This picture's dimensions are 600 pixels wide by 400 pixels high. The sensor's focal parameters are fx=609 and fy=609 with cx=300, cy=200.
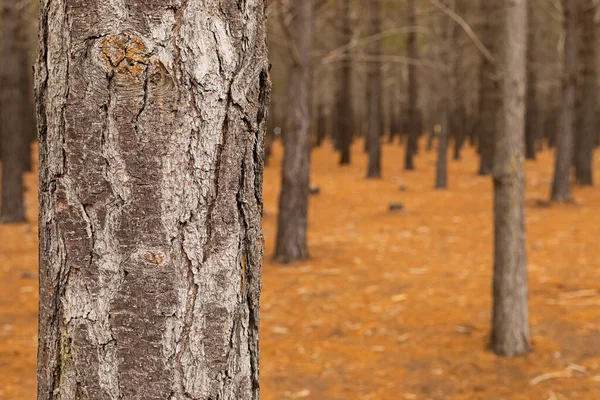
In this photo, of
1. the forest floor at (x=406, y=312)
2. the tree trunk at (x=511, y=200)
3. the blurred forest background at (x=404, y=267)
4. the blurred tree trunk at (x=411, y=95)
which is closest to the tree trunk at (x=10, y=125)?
the blurred forest background at (x=404, y=267)

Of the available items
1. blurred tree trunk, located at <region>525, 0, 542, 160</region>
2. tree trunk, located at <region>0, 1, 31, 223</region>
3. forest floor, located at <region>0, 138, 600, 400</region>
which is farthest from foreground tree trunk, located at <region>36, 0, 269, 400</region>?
blurred tree trunk, located at <region>525, 0, 542, 160</region>

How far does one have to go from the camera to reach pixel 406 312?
20.5 feet

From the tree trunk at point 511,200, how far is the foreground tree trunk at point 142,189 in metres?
4.01

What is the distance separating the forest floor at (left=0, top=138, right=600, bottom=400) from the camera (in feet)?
15.3

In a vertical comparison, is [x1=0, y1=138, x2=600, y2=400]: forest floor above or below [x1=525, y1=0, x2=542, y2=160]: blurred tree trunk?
below

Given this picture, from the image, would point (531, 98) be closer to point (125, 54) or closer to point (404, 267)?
point (404, 267)

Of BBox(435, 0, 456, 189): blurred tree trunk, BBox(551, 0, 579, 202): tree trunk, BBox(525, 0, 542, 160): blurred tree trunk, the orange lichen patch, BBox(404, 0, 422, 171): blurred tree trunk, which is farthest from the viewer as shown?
BBox(404, 0, 422, 171): blurred tree trunk

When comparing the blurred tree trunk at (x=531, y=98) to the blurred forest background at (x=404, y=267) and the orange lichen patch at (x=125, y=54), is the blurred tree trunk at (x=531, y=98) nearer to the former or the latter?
the blurred forest background at (x=404, y=267)

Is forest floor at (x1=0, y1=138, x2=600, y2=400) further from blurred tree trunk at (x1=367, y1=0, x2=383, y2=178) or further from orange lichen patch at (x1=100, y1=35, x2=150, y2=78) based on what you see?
blurred tree trunk at (x1=367, y1=0, x2=383, y2=178)

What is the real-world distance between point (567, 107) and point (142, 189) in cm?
1281

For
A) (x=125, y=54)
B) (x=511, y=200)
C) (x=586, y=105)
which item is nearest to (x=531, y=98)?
(x=586, y=105)

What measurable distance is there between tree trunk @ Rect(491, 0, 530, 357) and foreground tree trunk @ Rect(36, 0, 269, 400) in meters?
4.01

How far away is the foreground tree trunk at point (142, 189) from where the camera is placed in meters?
1.24

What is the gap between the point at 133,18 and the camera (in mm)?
1235
